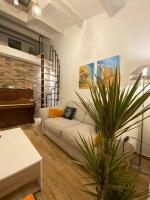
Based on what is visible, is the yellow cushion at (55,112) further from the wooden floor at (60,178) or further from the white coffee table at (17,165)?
the white coffee table at (17,165)

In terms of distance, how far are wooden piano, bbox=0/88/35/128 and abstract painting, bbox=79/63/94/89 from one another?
1.75 m

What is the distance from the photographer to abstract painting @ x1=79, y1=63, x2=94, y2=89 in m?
3.12

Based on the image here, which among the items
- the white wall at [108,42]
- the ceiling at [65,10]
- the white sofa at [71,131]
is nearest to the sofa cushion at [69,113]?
the white sofa at [71,131]

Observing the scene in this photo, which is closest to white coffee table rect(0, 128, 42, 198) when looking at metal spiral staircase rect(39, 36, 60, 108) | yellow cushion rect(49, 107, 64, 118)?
yellow cushion rect(49, 107, 64, 118)

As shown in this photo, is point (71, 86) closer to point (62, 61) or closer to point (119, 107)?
point (62, 61)

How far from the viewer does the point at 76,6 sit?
279 centimetres

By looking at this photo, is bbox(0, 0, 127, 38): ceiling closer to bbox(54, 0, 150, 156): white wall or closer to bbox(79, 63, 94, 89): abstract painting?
bbox(54, 0, 150, 156): white wall

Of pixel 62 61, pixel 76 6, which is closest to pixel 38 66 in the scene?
pixel 62 61

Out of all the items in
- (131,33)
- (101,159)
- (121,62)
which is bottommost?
(101,159)

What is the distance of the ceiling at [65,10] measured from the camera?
8.03 ft

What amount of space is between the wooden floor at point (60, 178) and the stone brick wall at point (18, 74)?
2604mm

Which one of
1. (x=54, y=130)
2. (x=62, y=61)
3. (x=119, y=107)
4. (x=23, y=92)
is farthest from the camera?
(x=62, y=61)

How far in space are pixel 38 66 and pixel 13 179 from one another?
4.00 m

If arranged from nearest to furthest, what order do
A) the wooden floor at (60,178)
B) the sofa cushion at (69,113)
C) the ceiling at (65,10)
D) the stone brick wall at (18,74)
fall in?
1. the wooden floor at (60,178)
2. the ceiling at (65,10)
3. the sofa cushion at (69,113)
4. the stone brick wall at (18,74)
